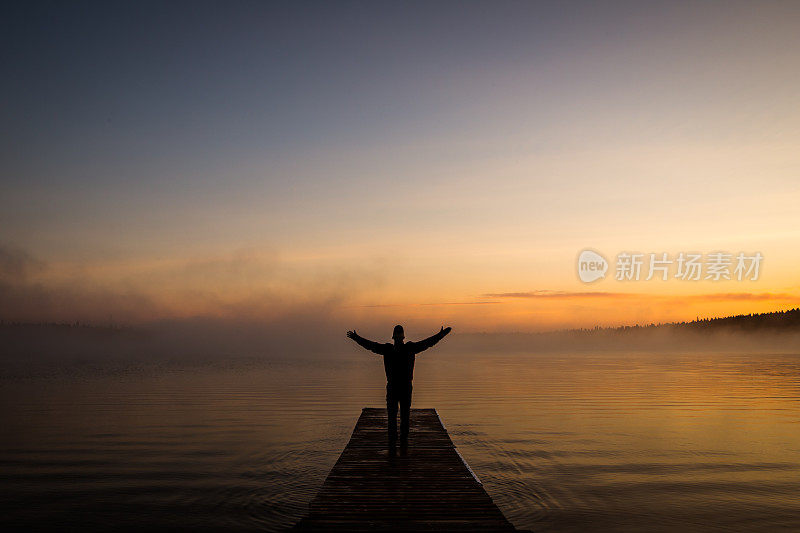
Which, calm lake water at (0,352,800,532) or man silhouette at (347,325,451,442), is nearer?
calm lake water at (0,352,800,532)

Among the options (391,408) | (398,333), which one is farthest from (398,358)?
(391,408)

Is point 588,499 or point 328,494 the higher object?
point 328,494

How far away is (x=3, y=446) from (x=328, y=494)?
16328 millimetres

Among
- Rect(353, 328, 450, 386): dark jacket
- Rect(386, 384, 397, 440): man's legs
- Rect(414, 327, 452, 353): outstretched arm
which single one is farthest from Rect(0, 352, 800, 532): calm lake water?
Rect(414, 327, 452, 353): outstretched arm

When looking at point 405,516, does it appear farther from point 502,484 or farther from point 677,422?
point 677,422

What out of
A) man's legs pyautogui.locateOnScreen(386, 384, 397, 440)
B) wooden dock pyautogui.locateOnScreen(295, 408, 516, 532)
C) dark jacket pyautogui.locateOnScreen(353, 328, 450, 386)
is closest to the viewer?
wooden dock pyautogui.locateOnScreen(295, 408, 516, 532)

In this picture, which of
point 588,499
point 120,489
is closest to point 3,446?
point 120,489

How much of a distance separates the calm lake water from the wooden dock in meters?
1.77

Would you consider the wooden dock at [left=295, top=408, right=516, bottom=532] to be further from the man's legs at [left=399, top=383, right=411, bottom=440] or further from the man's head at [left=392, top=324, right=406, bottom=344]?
the man's head at [left=392, top=324, right=406, bottom=344]

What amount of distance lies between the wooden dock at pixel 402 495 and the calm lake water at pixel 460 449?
177 centimetres

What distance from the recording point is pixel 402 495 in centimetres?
1066

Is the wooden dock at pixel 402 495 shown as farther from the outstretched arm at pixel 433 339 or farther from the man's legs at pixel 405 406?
the outstretched arm at pixel 433 339

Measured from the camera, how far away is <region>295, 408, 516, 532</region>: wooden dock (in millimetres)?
8961

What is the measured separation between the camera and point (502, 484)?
15.7m
